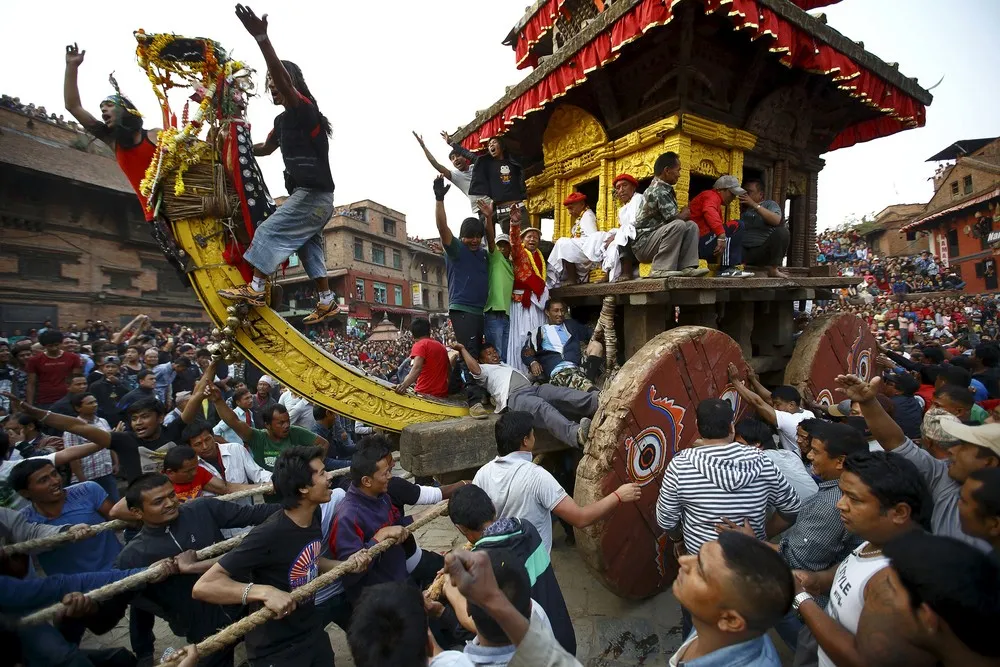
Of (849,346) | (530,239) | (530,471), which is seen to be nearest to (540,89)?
(530,239)

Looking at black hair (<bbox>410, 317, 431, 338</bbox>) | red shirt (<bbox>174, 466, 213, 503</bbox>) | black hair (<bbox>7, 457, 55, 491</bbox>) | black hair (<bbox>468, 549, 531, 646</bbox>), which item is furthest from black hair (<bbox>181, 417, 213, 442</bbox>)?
black hair (<bbox>468, 549, 531, 646</bbox>)

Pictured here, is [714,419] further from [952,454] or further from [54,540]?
[54,540]

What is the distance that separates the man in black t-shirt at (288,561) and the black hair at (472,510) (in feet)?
2.13

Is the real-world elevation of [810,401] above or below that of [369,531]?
above

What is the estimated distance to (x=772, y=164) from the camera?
5711 mm

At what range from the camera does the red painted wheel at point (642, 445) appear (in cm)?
276

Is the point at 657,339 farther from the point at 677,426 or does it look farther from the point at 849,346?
the point at 849,346

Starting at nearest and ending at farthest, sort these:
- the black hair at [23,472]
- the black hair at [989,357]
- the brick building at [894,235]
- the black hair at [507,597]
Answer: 1. the black hair at [507,597]
2. the black hair at [23,472]
3. the black hair at [989,357]
4. the brick building at [894,235]

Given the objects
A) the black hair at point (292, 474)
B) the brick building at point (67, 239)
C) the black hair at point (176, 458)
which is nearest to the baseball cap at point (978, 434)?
the black hair at point (292, 474)

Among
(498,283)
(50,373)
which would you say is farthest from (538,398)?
(50,373)

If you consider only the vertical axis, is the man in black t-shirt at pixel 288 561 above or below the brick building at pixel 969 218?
below

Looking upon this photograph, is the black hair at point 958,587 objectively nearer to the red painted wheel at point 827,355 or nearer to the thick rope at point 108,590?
the thick rope at point 108,590

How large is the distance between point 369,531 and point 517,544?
44.8 inches

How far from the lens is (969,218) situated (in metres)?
23.6
